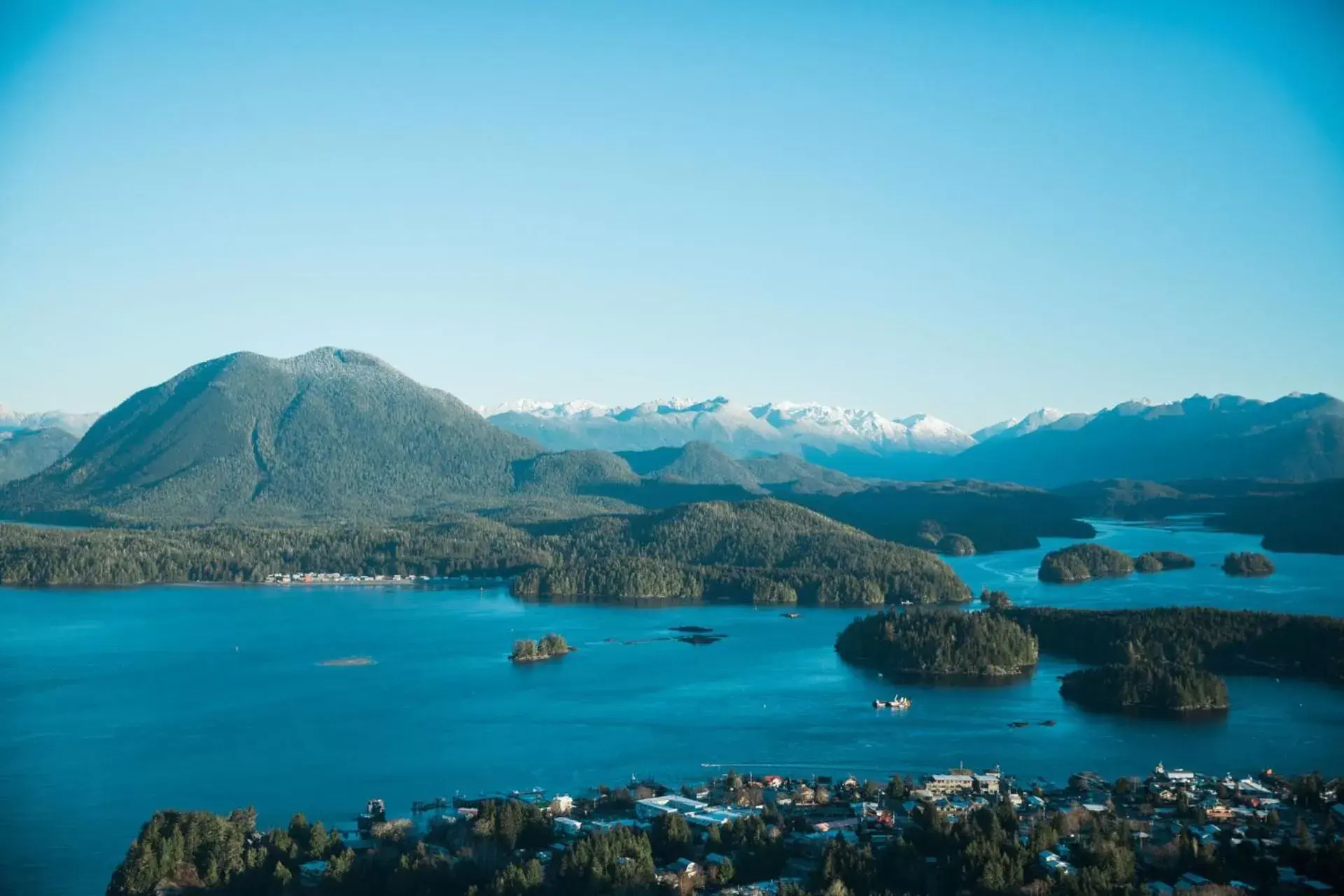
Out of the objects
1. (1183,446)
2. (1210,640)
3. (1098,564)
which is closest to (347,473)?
(1098,564)

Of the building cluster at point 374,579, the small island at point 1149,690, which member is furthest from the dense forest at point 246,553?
the small island at point 1149,690

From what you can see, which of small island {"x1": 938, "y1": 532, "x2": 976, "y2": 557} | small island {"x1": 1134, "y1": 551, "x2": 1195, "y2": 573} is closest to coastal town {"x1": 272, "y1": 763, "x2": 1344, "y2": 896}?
small island {"x1": 1134, "y1": 551, "x2": 1195, "y2": 573}

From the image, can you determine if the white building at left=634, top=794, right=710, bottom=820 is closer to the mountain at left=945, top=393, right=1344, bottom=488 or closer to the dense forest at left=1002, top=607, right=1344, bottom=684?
the dense forest at left=1002, top=607, right=1344, bottom=684

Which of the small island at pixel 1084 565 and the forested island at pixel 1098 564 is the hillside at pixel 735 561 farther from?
the forested island at pixel 1098 564

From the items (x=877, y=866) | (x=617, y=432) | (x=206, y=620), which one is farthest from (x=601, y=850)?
(x=617, y=432)

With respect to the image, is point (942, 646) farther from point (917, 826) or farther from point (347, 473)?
point (347, 473)

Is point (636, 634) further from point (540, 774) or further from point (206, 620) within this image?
point (540, 774)
